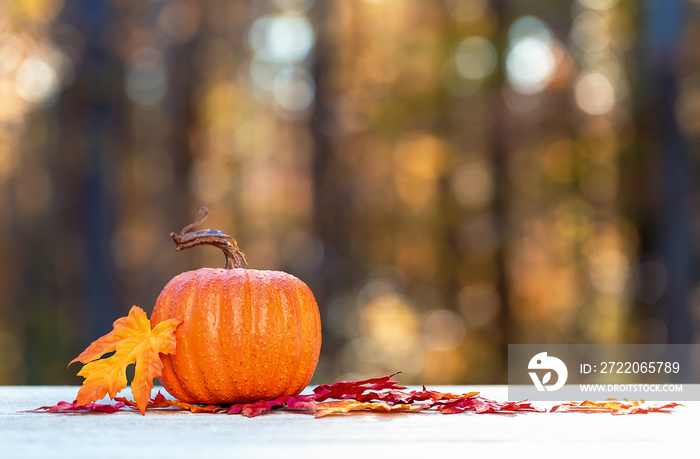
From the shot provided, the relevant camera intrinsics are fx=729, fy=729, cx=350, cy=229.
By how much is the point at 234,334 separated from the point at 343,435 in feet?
1.76

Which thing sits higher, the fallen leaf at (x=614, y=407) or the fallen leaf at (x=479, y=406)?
the fallen leaf at (x=479, y=406)

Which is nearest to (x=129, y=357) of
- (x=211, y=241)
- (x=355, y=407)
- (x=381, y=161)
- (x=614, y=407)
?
(x=211, y=241)

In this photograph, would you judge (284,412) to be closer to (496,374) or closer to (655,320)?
(655,320)

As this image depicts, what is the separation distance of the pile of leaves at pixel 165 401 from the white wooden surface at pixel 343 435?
5cm

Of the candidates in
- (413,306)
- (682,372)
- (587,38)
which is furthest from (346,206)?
(682,372)

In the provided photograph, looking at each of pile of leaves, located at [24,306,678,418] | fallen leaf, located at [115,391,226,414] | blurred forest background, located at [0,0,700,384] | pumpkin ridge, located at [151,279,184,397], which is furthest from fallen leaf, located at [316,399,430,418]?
blurred forest background, located at [0,0,700,384]

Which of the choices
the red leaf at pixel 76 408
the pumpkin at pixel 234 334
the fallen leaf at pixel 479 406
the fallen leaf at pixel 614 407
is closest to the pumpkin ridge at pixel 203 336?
the pumpkin at pixel 234 334

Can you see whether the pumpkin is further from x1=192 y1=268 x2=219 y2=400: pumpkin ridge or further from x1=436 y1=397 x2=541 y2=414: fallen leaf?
x1=436 y1=397 x2=541 y2=414: fallen leaf

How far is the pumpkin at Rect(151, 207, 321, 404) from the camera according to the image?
6.59 feet

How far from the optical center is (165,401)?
2205 mm

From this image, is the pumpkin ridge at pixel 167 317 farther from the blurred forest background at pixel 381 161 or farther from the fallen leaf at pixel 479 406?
the blurred forest background at pixel 381 161

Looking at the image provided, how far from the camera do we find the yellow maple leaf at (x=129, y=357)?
1923 mm

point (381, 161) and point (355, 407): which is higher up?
point (381, 161)

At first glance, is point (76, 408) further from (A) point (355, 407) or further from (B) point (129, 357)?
(A) point (355, 407)
